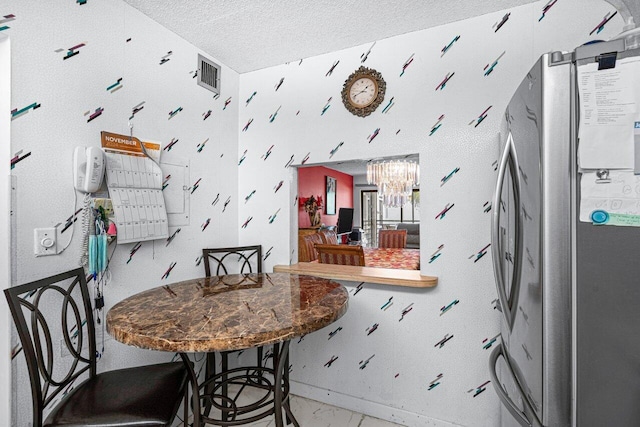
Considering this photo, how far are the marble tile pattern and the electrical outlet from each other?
446 millimetres

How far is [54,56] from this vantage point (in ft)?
4.65

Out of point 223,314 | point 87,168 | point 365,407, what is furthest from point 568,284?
point 87,168

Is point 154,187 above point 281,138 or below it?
below

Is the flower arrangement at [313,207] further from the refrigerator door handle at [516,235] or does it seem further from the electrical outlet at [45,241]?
the refrigerator door handle at [516,235]

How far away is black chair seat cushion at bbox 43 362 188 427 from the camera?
42.3 inches

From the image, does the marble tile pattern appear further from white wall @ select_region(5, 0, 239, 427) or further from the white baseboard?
the white baseboard

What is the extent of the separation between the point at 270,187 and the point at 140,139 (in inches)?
37.4

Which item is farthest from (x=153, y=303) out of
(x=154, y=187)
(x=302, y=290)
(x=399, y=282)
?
(x=399, y=282)

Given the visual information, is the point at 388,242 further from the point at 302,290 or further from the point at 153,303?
the point at 153,303

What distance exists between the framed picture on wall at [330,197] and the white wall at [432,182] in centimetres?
470

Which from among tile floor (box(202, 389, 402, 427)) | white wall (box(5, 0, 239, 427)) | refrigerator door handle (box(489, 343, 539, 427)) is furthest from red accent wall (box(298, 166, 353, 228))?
refrigerator door handle (box(489, 343, 539, 427))

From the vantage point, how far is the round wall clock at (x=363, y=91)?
2.07m

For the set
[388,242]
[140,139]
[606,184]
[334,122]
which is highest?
[334,122]

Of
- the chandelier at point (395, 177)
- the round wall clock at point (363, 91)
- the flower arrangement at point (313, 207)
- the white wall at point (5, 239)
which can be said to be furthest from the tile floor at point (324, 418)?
the flower arrangement at point (313, 207)
